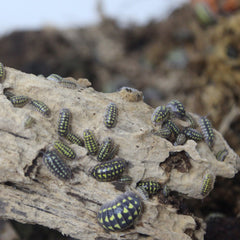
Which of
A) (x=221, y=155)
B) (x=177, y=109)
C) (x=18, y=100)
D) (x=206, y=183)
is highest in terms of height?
(x=177, y=109)

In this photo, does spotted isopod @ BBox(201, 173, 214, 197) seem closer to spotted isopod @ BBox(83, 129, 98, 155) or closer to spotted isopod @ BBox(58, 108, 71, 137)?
spotted isopod @ BBox(83, 129, 98, 155)

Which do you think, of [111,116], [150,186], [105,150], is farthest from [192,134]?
[105,150]

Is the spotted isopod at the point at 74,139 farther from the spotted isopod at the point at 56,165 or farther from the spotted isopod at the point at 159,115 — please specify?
the spotted isopod at the point at 159,115

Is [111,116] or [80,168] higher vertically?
[111,116]

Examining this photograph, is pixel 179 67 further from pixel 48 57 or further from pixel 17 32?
pixel 17 32

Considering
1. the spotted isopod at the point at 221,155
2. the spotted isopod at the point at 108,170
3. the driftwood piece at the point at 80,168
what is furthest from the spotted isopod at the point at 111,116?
the spotted isopod at the point at 221,155

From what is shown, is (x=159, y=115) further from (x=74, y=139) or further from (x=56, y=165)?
(x=56, y=165)

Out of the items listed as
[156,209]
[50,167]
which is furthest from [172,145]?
[50,167]
